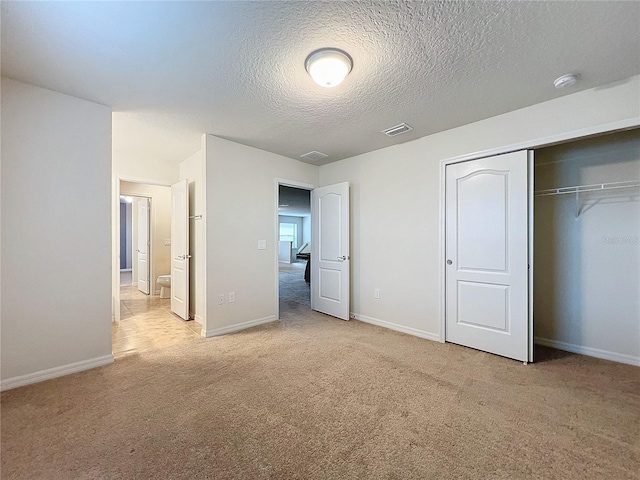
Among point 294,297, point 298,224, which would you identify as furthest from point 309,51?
point 298,224

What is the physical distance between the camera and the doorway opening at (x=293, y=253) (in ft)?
16.0

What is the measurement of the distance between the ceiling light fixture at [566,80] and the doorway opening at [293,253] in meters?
3.23

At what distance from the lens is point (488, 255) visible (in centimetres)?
272

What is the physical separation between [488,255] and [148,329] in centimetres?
413

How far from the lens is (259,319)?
3.66 m

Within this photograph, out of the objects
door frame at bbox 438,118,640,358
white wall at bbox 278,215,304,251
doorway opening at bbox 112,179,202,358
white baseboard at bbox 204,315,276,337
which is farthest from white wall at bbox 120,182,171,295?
white wall at bbox 278,215,304,251

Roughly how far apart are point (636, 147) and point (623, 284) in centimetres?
129

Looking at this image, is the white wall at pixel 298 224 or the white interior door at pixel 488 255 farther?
the white wall at pixel 298 224

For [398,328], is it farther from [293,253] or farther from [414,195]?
[293,253]

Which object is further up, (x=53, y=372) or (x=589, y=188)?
(x=589, y=188)

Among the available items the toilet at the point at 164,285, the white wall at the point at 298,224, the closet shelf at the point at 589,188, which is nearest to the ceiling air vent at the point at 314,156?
the closet shelf at the point at 589,188

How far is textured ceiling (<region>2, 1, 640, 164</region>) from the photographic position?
1.45 metres

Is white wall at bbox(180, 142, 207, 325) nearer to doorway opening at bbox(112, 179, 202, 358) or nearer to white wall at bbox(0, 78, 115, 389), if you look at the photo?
doorway opening at bbox(112, 179, 202, 358)

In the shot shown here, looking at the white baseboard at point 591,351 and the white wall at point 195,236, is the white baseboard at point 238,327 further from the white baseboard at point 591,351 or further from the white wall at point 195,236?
the white baseboard at point 591,351
